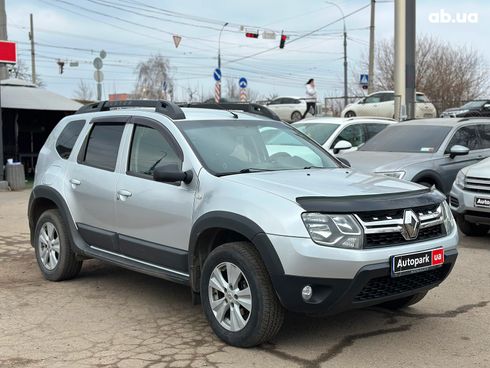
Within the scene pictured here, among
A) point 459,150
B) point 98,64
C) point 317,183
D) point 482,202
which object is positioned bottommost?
point 482,202

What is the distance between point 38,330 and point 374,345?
2.61 meters

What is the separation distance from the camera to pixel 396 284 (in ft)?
13.3

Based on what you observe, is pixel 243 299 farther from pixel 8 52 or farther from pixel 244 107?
pixel 8 52

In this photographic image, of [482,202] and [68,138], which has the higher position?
[68,138]

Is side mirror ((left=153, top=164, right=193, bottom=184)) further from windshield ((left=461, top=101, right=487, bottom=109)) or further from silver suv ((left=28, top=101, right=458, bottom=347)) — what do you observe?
windshield ((left=461, top=101, right=487, bottom=109))

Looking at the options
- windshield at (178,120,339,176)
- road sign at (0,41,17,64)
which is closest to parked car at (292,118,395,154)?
windshield at (178,120,339,176)

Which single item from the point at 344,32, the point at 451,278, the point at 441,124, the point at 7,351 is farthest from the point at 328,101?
the point at 7,351

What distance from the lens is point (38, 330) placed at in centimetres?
468

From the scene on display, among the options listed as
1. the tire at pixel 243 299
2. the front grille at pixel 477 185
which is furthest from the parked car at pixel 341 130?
the tire at pixel 243 299

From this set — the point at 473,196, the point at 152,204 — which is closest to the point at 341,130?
the point at 473,196

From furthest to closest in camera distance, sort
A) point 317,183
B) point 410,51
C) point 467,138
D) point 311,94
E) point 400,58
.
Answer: point 311,94, point 410,51, point 400,58, point 467,138, point 317,183

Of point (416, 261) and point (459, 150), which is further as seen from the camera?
point (459, 150)

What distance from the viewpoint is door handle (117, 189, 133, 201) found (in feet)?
16.6

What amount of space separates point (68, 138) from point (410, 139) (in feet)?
19.4
